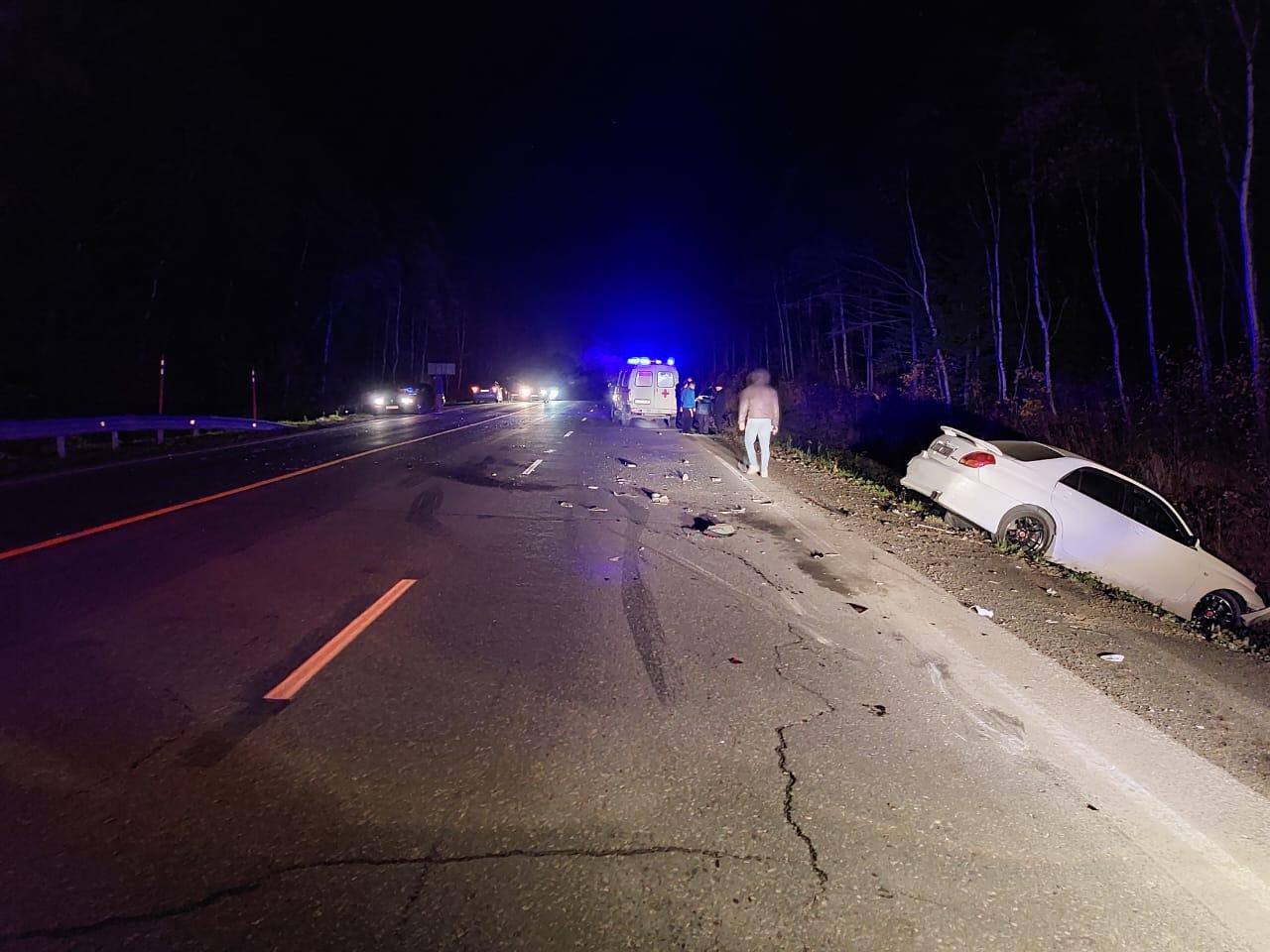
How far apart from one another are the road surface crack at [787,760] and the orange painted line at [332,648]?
2827 mm

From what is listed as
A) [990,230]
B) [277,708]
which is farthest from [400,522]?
[990,230]

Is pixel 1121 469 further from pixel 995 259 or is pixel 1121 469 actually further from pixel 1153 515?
pixel 995 259

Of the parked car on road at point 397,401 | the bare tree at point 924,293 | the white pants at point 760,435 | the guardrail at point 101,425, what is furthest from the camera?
the parked car on road at point 397,401

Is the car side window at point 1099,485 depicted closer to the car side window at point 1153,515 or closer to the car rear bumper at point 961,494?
the car side window at point 1153,515

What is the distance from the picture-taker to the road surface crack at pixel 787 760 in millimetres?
3121

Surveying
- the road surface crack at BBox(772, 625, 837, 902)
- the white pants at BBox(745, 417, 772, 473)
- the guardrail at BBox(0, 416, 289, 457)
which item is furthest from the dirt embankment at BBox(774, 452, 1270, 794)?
the guardrail at BBox(0, 416, 289, 457)

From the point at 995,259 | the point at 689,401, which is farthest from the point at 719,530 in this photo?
the point at 995,259

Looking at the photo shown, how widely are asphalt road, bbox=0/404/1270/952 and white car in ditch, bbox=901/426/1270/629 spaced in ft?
9.34

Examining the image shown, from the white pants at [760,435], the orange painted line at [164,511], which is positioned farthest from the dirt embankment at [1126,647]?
the orange painted line at [164,511]

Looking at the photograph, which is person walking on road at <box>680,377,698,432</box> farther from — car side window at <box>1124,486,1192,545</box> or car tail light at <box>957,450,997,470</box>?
car side window at <box>1124,486,1192,545</box>

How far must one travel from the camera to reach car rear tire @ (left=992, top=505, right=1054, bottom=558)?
945 cm

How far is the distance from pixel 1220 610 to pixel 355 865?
9.72m

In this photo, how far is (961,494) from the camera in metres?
10.2

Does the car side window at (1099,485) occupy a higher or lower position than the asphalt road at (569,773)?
higher
